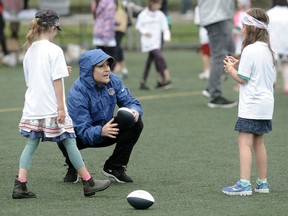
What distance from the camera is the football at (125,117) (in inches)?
333

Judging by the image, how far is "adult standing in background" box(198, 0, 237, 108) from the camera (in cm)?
1446

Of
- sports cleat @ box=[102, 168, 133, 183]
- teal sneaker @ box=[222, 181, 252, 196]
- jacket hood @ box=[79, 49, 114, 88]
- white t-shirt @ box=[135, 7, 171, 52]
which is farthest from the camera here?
white t-shirt @ box=[135, 7, 171, 52]

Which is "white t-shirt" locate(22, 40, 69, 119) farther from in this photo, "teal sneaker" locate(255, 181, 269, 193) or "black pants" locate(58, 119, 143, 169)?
"teal sneaker" locate(255, 181, 269, 193)

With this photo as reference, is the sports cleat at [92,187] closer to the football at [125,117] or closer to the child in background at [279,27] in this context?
the football at [125,117]

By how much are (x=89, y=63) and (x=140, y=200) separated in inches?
64.8

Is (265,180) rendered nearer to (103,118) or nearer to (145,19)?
(103,118)

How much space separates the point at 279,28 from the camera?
15664 mm

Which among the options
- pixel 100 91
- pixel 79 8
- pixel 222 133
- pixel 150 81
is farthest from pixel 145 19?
pixel 79 8

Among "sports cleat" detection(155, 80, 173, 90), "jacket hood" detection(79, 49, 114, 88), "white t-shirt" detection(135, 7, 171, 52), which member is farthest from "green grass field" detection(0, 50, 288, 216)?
"white t-shirt" detection(135, 7, 171, 52)

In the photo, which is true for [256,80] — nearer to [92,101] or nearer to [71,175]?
[92,101]

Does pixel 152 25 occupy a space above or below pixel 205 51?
above

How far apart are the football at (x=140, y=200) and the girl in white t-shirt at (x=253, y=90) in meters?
0.93

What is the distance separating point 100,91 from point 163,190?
3.58 ft

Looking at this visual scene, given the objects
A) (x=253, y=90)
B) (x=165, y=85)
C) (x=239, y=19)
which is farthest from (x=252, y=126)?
(x=239, y=19)
